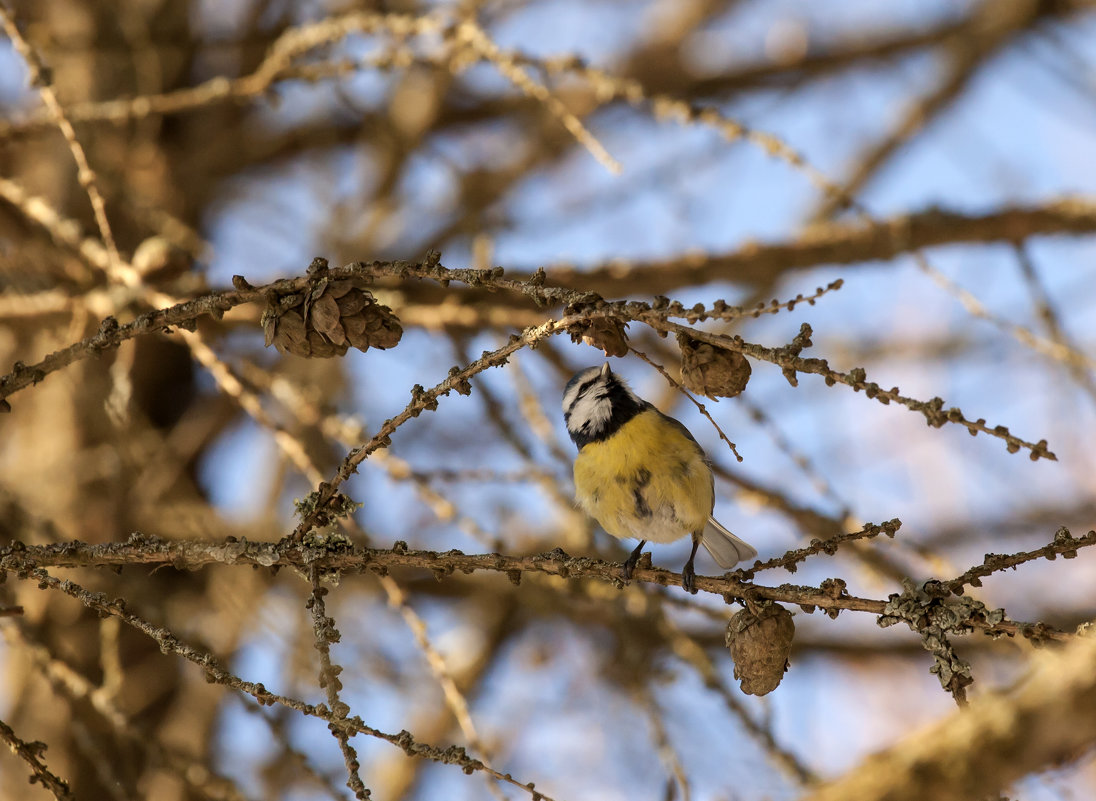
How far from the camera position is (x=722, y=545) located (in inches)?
109

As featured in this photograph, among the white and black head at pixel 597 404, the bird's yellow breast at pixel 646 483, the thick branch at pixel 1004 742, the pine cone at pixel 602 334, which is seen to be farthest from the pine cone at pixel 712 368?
the white and black head at pixel 597 404

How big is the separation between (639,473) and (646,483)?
0.03m

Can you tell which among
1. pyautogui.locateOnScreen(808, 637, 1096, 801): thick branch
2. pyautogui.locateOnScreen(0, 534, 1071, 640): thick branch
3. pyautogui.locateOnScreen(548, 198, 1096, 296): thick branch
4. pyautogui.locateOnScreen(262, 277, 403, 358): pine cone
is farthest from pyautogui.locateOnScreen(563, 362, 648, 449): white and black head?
pyautogui.locateOnScreen(808, 637, 1096, 801): thick branch

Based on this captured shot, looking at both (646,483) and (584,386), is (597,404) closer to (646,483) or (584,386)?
(584,386)

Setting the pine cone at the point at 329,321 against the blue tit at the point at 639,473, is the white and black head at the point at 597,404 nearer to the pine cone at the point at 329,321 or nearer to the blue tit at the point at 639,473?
the blue tit at the point at 639,473

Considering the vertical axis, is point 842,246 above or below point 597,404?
above

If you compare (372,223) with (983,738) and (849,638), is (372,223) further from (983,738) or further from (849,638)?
(983,738)

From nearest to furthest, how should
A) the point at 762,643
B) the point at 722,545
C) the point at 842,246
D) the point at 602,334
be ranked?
the point at 602,334, the point at 762,643, the point at 722,545, the point at 842,246

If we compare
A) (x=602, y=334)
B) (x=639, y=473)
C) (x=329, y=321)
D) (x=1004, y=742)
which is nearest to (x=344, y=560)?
(x=329, y=321)

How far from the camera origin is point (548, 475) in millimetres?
2535

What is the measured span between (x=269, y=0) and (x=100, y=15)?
31.2 inches

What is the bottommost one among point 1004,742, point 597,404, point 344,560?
point 1004,742

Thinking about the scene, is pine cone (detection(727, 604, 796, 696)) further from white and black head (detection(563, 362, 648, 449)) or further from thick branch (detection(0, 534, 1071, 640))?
white and black head (detection(563, 362, 648, 449))

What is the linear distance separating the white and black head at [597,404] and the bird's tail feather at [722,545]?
417mm
